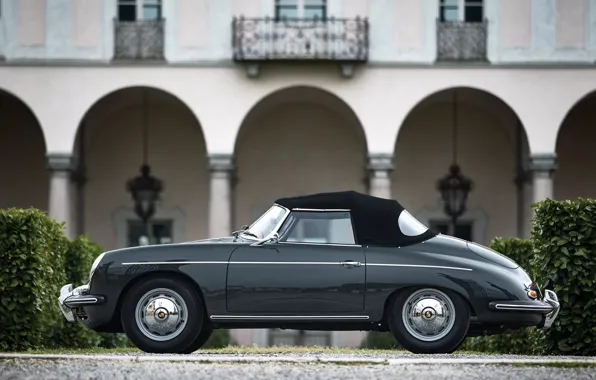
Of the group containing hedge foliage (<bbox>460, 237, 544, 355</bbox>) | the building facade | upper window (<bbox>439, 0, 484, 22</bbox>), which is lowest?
hedge foliage (<bbox>460, 237, 544, 355</bbox>)

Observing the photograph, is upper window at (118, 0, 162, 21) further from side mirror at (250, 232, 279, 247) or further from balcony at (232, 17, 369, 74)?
side mirror at (250, 232, 279, 247)

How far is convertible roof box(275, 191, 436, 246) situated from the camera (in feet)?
36.5

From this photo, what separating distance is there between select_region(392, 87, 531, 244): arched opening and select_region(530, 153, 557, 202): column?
282 centimetres

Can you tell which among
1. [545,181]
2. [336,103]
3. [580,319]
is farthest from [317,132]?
[580,319]

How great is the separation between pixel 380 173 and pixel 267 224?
48.7ft

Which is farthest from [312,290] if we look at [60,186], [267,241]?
[60,186]

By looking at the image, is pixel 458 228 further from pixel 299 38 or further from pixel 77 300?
pixel 77 300

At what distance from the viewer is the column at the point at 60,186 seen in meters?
26.1

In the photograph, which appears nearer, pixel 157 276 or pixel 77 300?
pixel 157 276

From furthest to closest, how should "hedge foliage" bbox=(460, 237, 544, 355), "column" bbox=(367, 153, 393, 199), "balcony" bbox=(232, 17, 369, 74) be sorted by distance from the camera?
"column" bbox=(367, 153, 393, 199) → "balcony" bbox=(232, 17, 369, 74) → "hedge foliage" bbox=(460, 237, 544, 355)

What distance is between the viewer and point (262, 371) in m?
9.36

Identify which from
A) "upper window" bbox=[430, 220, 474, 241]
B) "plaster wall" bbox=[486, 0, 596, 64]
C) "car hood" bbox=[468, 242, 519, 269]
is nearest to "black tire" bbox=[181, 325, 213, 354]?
"car hood" bbox=[468, 242, 519, 269]

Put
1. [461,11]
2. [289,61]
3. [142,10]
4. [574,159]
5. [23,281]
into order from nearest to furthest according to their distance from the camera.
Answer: [23,281], [289,61], [461,11], [142,10], [574,159]

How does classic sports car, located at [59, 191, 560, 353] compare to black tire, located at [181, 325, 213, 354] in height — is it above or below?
above
